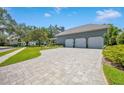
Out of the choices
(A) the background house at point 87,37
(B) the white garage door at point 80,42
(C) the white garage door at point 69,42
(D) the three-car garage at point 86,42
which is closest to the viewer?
(D) the three-car garage at point 86,42

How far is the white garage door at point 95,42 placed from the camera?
920 inches

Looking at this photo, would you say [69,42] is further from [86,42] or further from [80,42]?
[86,42]

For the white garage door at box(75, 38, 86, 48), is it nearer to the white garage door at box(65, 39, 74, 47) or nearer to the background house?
the background house

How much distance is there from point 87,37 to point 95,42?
2.24 metres

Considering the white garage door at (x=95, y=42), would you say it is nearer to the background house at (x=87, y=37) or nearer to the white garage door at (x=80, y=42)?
the background house at (x=87, y=37)

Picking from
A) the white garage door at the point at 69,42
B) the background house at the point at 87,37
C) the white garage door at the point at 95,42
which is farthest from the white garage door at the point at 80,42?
the white garage door at the point at 95,42

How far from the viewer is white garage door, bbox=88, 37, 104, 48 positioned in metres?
23.4

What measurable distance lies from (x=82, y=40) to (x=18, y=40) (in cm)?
2806

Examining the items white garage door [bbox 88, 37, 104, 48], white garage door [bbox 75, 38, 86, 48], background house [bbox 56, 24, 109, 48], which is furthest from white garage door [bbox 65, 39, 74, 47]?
white garage door [bbox 88, 37, 104, 48]
